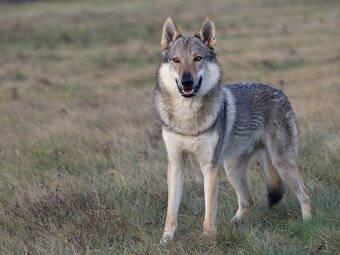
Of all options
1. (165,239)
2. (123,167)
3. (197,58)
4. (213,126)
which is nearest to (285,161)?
(213,126)

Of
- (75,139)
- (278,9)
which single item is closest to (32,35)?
(278,9)

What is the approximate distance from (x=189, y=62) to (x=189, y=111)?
444 millimetres

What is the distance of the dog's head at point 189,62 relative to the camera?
17.0 ft

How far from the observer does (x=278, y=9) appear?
40156 millimetres

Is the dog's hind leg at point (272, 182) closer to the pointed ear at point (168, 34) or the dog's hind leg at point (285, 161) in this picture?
the dog's hind leg at point (285, 161)

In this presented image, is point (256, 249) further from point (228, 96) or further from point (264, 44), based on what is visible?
point (264, 44)

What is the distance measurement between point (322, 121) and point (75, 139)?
3522mm

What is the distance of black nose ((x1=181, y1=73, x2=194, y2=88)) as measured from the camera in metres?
5.11

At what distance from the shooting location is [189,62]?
5250 millimetres

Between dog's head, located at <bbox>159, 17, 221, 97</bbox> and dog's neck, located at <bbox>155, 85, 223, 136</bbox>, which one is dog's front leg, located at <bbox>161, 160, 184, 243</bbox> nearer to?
dog's neck, located at <bbox>155, 85, 223, 136</bbox>

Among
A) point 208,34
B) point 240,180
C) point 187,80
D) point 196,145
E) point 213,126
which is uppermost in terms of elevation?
point 208,34

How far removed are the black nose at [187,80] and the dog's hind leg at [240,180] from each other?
1372mm

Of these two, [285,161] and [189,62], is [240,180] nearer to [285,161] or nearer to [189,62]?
[285,161]

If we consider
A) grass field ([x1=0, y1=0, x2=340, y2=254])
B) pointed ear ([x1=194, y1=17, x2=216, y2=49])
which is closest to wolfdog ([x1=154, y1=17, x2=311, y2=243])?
→ pointed ear ([x1=194, y1=17, x2=216, y2=49])
